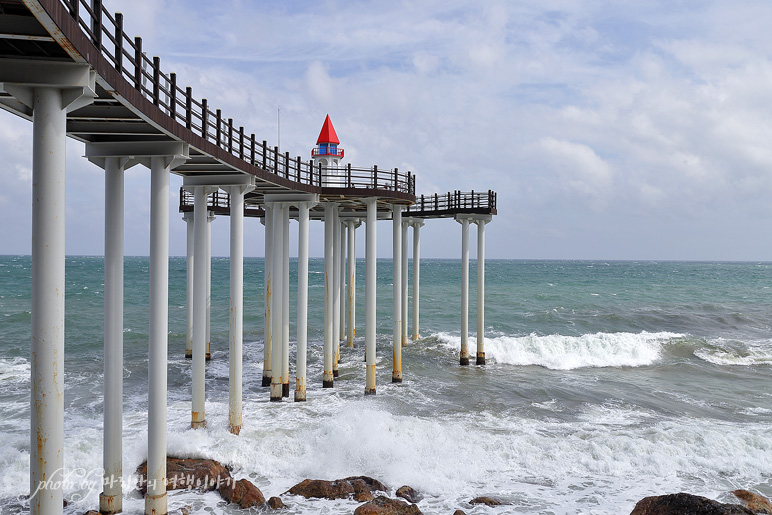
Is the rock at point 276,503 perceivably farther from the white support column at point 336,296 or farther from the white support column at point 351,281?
the white support column at point 351,281

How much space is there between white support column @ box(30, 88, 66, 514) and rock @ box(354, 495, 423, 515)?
507 cm

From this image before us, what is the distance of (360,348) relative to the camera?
27781mm

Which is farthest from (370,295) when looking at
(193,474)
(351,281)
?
(193,474)

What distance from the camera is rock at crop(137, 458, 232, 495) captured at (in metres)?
11.2

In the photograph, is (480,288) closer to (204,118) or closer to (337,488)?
(337,488)

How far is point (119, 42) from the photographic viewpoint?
734 cm

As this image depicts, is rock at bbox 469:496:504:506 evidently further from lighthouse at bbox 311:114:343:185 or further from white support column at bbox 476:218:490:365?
white support column at bbox 476:218:490:365

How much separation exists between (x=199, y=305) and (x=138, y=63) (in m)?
5.82

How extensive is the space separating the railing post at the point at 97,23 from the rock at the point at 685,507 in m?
10.9

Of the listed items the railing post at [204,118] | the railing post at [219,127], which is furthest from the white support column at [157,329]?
the railing post at [219,127]

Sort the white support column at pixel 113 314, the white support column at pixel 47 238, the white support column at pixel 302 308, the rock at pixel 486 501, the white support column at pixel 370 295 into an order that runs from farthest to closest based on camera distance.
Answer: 1. the white support column at pixel 370 295
2. the white support column at pixel 302 308
3. the rock at pixel 486 501
4. the white support column at pixel 113 314
5. the white support column at pixel 47 238

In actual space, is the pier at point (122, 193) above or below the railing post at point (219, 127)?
below

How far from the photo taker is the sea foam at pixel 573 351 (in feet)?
88.6

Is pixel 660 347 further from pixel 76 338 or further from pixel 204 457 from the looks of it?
pixel 76 338
